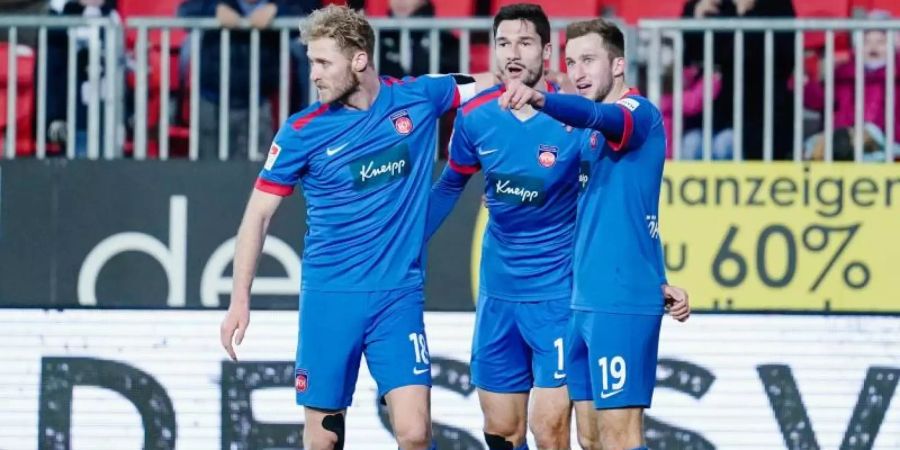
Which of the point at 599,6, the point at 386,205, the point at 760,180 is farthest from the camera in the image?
the point at 599,6

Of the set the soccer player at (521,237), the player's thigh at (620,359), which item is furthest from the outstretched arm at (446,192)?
the player's thigh at (620,359)

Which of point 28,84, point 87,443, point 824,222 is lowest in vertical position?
point 87,443

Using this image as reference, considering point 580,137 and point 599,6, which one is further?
point 599,6

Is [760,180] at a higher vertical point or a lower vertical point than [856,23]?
lower

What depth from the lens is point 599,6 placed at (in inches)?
480

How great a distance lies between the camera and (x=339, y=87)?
24.9ft

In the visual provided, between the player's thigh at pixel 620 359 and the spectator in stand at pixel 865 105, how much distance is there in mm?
2985

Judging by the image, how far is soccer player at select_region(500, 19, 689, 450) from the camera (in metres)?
7.29

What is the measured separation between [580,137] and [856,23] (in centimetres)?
255

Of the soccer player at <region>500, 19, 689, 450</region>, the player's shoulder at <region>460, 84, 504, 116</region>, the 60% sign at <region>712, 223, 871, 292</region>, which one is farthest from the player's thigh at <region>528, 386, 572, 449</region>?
the 60% sign at <region>712, 223, 871, 292</region>

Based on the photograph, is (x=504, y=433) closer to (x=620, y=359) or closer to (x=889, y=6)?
(x=620, y=359)

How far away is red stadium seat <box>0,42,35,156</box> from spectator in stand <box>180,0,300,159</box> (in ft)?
3.32

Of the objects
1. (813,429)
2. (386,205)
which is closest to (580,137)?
(386,205)

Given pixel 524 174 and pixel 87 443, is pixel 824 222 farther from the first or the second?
pixel 87 443
